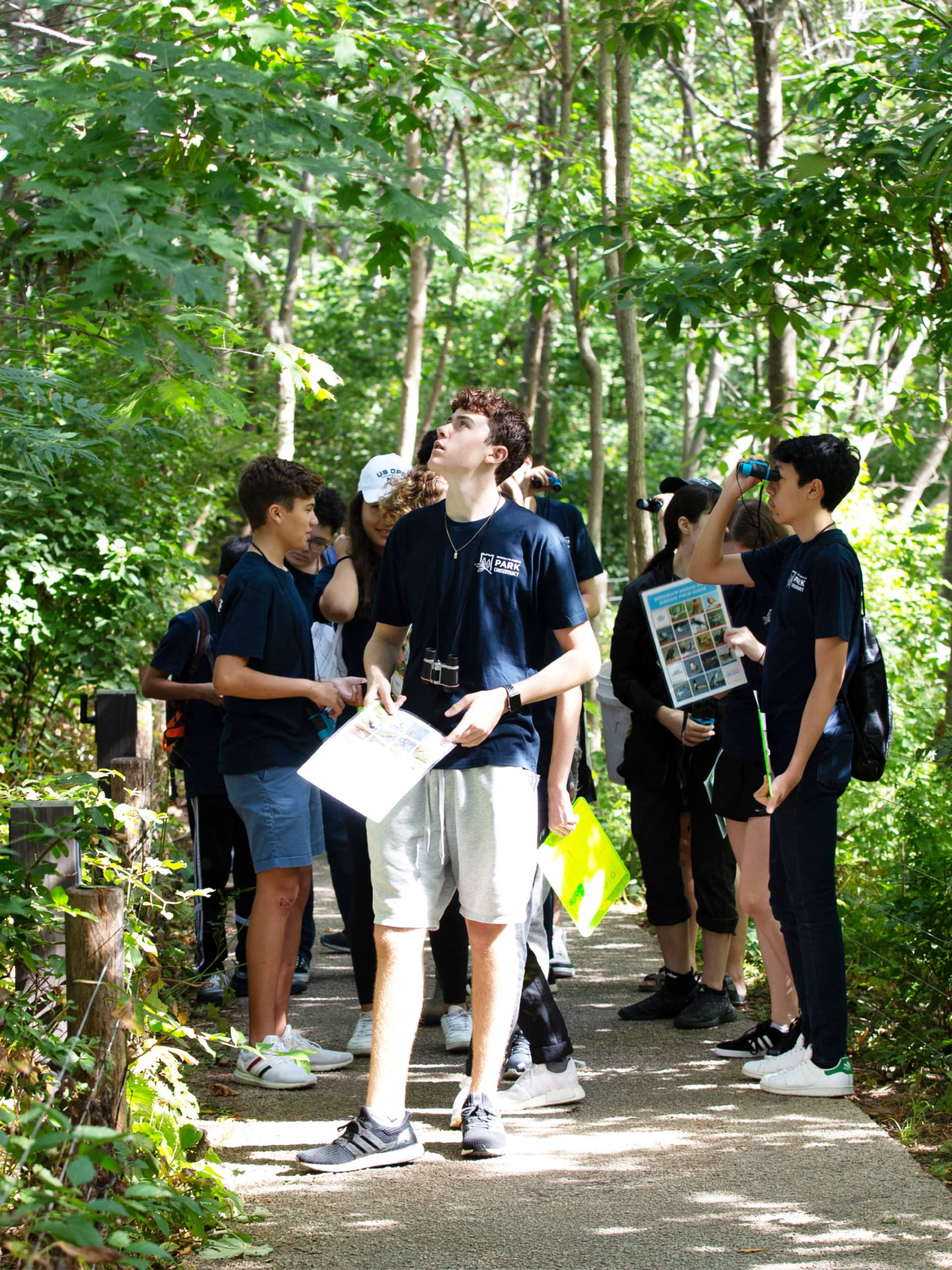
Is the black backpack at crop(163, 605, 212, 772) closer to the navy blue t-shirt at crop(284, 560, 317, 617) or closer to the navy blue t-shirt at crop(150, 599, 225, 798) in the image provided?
the navy blue t-shirt at crop(150, 599, 225, 798)

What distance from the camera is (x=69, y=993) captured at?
2879mm

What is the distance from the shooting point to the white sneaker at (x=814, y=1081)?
4.20m

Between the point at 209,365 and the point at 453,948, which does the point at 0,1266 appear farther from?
the point at 209,365

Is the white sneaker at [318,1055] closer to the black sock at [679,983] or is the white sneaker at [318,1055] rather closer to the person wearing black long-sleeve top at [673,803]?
the person wearing black long-sleeve top at [673,803]

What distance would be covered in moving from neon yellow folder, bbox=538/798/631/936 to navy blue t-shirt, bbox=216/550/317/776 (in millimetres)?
983

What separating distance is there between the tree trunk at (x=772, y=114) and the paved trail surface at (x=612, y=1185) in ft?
13.4

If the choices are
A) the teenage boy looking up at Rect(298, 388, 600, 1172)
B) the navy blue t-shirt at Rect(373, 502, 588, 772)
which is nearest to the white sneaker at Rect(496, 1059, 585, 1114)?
the teenage boy looking up at Rect(298, 388, 600, 1172)

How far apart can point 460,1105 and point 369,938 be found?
3.37 feet

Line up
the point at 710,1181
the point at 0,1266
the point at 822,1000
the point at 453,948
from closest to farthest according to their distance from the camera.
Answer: the point at 0,1266 → the point at 710,1181 → the point at 822,1000 → the point at 453,948

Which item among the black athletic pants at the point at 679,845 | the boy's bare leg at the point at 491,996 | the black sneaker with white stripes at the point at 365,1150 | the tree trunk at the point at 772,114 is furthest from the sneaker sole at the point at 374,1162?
the tree trunk at the point at 772,114

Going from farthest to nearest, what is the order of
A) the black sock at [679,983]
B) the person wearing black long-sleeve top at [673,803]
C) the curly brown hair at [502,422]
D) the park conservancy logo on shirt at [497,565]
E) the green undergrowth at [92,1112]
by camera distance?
1. the black sock at [679,983]
2. the person wearing black long-sleeve top at [673,803]
3. the curly brown hair at [502,422]
4. the park conservancy logo on shirt at [497,565]
5. the green undergrowth at [92,1112]

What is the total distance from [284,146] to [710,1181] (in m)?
4.45

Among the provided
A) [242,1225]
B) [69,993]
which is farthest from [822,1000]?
[69,993]

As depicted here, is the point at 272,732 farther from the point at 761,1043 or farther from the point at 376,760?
the point at 761,1043
